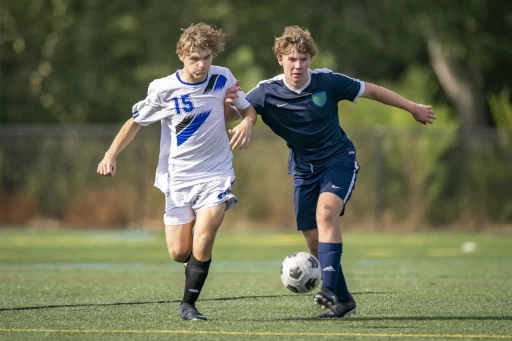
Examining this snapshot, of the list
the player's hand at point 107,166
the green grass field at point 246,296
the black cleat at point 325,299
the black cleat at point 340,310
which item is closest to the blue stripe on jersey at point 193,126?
the player's hand at point 107,166

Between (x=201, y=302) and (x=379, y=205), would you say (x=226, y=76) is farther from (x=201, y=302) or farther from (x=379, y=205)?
(x=379, y=205)

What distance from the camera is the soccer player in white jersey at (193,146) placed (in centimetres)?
742

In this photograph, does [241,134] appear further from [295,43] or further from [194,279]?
[194,279]

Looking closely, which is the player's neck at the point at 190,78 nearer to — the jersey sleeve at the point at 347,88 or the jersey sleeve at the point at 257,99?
the jersey sleeve at the point at 257,99

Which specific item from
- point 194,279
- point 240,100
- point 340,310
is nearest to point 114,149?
point 240,100

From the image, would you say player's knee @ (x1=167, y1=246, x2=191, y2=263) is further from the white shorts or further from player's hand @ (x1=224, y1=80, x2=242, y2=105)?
player's hand @ (x1=224, y1=80, x2=242, y2=105)

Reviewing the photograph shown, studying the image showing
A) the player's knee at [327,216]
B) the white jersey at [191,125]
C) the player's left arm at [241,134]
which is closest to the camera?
the player's left arm at [241,134]

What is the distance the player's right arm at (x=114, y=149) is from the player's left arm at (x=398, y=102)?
1846 millimetres

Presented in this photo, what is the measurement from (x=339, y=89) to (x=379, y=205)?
1572 centimetres

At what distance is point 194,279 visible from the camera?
7.44m

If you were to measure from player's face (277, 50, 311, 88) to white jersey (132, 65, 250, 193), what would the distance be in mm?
413

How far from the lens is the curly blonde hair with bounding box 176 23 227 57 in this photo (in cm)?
738

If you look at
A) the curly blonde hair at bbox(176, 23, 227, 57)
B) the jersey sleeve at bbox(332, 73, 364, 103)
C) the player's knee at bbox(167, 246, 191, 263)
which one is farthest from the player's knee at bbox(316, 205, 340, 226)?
the curly blonde hair at bbox(176, 23, 227, 57)

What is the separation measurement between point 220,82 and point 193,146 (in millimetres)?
554
